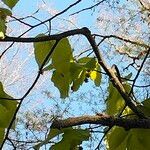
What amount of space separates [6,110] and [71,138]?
4.5 inches

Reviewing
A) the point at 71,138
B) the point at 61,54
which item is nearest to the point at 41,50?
the point at 61,54

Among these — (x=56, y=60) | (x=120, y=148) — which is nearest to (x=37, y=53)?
(x=56, y=60)

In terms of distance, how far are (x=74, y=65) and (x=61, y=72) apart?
25 mm

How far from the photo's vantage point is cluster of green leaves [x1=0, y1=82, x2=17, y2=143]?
1.69 ft

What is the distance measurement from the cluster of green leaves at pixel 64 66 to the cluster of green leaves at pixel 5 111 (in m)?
0.07

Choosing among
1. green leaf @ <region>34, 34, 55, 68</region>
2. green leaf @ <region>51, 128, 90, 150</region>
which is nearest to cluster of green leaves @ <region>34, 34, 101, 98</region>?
green leaf @ <region>34, 34, 55, 68</region>

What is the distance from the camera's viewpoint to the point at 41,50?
59 centimetres

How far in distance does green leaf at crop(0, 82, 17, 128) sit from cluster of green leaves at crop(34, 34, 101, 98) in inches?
2.8

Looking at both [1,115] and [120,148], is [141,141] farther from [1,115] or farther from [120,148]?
[1,115]

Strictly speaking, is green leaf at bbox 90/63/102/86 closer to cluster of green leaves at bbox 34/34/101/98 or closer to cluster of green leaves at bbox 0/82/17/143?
cluster of green leaves at bbox 34/34/101/98

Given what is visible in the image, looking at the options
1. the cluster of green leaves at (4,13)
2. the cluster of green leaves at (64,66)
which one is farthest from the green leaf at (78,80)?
the cluster of green leaves at (4,13)

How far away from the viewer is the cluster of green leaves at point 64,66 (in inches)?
21.9

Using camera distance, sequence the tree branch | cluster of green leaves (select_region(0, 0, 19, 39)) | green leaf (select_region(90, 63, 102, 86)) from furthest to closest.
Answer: green leaf (select_region(90, 63, 102, 86))
cluster of green leaves (select_region(0, 0, 19, 39))
the tree branch

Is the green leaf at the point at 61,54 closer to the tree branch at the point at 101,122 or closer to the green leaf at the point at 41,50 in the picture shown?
the green leaf at the point at 41,50
